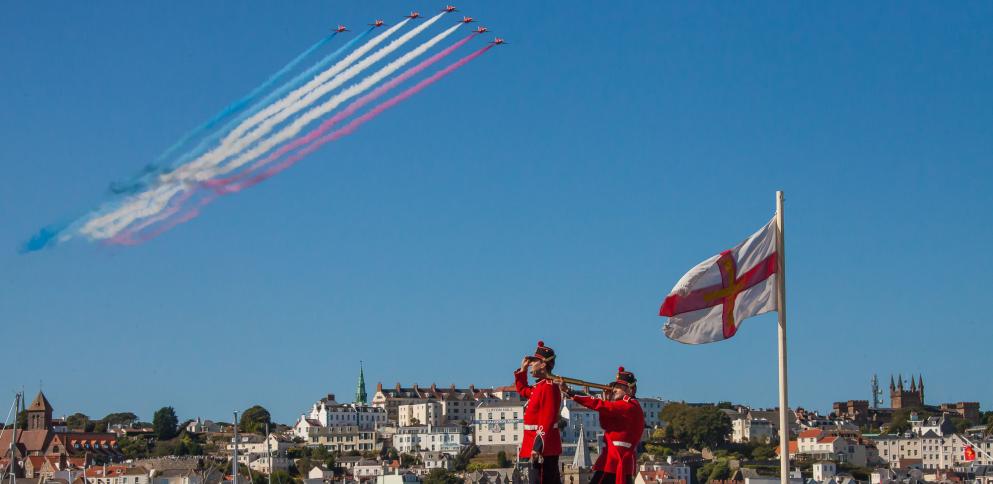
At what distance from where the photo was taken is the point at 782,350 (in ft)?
55.3

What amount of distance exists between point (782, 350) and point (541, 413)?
2586 mm

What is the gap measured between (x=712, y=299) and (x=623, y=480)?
220cm

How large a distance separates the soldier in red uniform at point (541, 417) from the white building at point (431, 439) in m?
169

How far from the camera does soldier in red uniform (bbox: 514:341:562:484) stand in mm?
17062

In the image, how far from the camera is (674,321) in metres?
17.4

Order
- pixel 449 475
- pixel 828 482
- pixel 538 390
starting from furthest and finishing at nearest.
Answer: pixel 449 475 → pixel 828 482 → pixel 538 390

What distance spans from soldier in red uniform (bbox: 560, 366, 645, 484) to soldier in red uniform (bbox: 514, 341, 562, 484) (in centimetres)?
70

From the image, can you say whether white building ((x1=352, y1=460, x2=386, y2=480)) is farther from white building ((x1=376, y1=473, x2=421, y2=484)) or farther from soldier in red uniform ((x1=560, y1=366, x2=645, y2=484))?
soldier in red uniform ((x1=560, y1=366, x2=645, y2=484))

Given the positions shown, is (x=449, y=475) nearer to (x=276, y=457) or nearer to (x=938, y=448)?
(x=276, y=457)

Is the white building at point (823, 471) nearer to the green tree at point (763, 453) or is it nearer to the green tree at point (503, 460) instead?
the green tree at point (763, 453)

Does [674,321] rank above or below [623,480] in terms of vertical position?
above

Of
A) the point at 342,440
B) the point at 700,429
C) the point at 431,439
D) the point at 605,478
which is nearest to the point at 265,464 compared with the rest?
the point at 342,440

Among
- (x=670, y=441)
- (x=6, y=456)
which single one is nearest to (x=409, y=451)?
(x=670, y=441)

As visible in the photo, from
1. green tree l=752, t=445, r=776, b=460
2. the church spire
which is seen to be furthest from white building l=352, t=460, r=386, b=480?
green tree l=752, t=445, r=776, b=460
